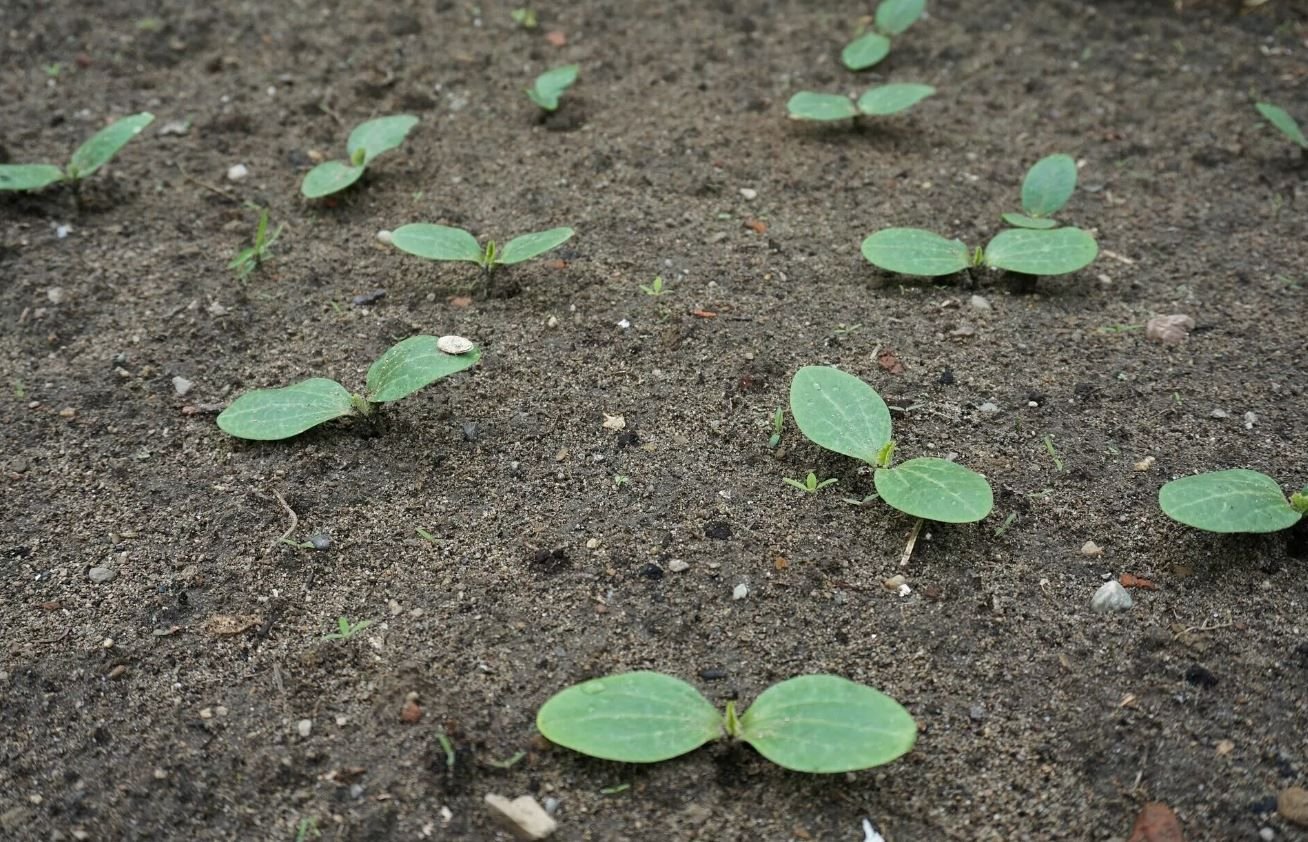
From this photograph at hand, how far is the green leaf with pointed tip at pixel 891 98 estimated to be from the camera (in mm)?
2488

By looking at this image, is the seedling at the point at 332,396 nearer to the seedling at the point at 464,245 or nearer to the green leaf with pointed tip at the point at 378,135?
the seedling at the point at 464,245

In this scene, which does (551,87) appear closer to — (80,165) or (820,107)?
(820,107)

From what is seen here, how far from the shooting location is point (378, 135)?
2.40m

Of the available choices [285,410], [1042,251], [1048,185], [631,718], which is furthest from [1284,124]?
[285,410]

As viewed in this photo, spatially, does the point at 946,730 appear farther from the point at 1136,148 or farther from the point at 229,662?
the point at 1136,148

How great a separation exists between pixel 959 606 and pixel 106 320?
5.23ft

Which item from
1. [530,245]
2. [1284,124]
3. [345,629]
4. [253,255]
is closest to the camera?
[345,629]

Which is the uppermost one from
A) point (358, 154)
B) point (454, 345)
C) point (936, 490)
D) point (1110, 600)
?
point (358, 154)

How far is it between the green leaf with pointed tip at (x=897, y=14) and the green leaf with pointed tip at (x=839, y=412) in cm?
145

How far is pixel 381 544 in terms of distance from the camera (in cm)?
165

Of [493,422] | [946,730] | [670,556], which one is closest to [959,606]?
[946,730]

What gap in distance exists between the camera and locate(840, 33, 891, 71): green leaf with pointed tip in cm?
275

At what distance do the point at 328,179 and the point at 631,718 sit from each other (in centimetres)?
145

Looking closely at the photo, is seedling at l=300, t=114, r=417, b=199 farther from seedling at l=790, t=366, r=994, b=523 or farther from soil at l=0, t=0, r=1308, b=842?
seedling at l=790, t=366, r=994, b=523
